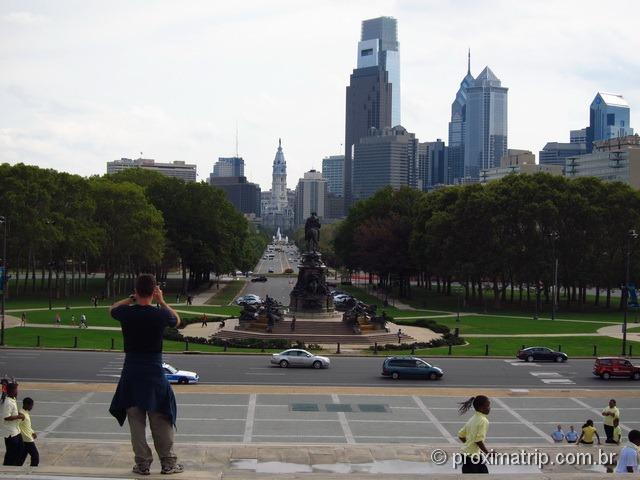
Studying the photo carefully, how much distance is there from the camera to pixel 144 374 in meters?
11.6

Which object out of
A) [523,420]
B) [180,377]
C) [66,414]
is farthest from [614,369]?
[66,414]

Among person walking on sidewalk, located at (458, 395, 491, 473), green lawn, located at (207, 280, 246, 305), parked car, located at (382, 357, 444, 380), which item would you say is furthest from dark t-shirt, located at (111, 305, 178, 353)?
green lawn, located at (207, 280, 246, 305)

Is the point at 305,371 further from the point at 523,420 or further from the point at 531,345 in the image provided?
the point at 531,345

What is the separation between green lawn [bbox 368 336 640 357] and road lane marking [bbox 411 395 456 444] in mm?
16146

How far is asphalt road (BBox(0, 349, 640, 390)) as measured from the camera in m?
40.2

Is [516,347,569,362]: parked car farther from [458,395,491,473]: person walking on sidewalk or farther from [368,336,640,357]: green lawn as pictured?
[458,395,491,473]: person walking on sidewalk

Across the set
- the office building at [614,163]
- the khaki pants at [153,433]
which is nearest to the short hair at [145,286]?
the khaki pants at [153,433]

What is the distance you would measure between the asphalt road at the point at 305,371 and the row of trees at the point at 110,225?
1482 inches

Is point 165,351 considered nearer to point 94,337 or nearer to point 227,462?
point 94,337

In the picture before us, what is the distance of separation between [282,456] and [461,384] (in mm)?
21637

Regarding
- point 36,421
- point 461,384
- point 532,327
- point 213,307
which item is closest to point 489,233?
point 532,327

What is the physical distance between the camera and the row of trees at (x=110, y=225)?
84.3 m

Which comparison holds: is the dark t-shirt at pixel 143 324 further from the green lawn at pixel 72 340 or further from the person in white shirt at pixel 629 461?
the green lawn at pixel 72 340

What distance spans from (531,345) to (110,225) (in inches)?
2122
